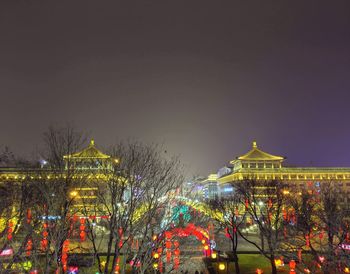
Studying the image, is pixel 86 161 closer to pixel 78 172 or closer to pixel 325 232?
pixel 78 172

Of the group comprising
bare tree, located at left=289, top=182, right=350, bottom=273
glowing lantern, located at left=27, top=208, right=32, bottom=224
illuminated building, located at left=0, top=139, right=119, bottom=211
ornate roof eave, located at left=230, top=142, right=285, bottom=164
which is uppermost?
ornate roof eave, located at left=230, top=142, right=285, bottom=164

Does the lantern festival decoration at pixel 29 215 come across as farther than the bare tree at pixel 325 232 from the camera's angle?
Yes

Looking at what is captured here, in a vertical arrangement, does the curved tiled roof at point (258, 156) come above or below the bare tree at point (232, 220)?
above

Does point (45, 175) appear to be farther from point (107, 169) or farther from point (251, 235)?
point (251, 235)

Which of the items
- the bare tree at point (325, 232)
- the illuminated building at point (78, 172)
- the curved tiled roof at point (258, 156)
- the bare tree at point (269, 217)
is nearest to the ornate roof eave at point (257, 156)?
the curved tiled roof at point (258, 156)

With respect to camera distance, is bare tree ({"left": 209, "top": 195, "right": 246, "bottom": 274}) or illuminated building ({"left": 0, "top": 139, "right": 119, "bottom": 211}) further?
bare tree ({"left": 209, "top": 195, "right": 246, "bottom": 274})

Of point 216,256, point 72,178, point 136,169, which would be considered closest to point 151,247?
point 136,169

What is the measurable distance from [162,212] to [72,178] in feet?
17.7

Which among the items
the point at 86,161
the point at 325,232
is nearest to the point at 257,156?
the point at 325,232

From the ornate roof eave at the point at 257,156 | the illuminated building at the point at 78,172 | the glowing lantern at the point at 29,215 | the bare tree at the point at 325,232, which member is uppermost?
the ornate roof eave at the point at 257,156

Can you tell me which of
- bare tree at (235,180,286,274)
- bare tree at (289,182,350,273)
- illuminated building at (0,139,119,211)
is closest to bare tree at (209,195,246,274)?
bare tree at (235,180,286,274)

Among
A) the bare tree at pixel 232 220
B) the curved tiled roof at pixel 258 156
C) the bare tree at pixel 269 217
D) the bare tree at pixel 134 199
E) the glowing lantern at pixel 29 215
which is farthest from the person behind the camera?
the curved tiled roof at pixel 258 156

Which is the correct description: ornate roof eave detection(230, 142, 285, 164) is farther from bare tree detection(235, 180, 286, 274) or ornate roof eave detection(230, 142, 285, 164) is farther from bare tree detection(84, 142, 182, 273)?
bare tree detection(84, 142, 182, 273)

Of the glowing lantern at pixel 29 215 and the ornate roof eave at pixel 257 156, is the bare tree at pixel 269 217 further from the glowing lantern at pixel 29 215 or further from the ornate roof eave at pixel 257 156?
the ornate roof eave at pixel 257 156
